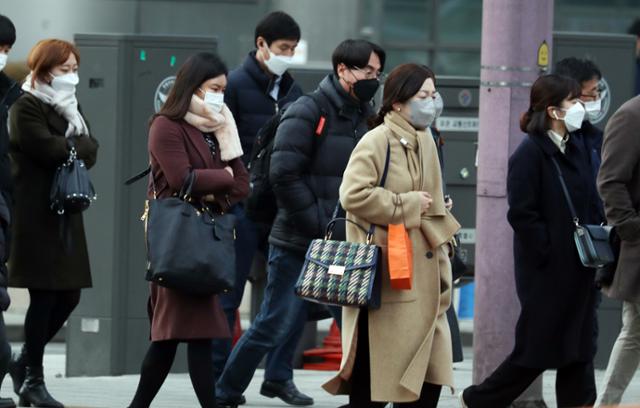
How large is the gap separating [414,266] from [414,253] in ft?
0.17

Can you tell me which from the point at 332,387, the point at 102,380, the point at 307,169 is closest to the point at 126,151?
the point at 102,380

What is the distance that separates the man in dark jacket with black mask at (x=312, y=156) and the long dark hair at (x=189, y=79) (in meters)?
0.50

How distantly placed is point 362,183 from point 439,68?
1478cm

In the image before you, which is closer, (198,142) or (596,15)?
(198,142)

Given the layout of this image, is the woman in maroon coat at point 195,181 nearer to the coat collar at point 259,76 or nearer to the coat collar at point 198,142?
the coat collar at point 198,142

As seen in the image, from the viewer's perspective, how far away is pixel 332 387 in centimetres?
729

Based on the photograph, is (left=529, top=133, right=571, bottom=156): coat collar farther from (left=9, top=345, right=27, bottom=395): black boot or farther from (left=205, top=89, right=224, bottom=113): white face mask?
(left=9, top=345, right=27, bottom=395): black boot

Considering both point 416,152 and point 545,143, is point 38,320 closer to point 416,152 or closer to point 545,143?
point 416,152

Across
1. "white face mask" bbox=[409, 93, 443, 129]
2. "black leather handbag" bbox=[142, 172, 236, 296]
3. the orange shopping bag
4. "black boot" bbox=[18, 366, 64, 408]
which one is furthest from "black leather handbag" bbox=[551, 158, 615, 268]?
"black boot" bbox=[18, 366, 64, 408]

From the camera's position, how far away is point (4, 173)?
26.8 ft

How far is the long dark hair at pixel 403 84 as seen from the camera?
726 cm

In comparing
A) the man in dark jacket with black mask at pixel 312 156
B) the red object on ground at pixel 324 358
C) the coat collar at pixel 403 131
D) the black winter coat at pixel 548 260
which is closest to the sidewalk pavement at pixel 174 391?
the red object on ground at pixel 324 358

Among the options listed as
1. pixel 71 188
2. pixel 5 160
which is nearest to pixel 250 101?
pixel 71 188

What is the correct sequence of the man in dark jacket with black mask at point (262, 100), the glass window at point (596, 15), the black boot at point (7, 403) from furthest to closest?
1. the glass window at point (596, 15)
2. the man in dark jacket with black mask at point (262, 100)
3. the black boot at point (7, 403)
